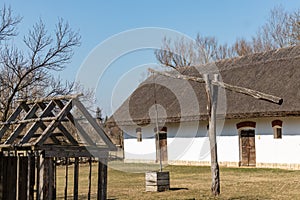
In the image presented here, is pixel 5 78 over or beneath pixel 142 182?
over

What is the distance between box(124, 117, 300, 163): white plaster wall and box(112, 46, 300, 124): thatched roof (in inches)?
27.1

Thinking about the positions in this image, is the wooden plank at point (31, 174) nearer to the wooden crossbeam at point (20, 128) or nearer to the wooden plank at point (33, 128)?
the wooden plank at point (33, 128)

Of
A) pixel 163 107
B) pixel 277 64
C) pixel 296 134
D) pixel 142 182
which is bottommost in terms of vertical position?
pixel 142 182

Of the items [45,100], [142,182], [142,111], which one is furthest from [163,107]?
[45,100]

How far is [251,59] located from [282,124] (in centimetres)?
694

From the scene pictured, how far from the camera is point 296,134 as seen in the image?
21828 mm

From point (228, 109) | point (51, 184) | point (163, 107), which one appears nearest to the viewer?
point (51, 184)

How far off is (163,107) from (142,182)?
10818mm

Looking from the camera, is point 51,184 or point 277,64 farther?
point 277,64

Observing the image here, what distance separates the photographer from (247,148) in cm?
2391

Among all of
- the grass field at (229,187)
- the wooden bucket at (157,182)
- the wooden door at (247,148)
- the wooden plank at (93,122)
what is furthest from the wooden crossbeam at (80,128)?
the wooden door at (247,148)

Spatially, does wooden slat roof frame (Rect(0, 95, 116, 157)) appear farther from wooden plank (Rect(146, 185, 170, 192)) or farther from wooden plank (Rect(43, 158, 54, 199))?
wooden plank (Rect(146, 185, 170, 192))

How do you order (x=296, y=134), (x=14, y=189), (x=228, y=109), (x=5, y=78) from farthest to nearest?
(x=228, y=109), (x=296, y=134), (x=5, y=78), (x=14, y=189)

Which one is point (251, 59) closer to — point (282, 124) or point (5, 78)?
point (282, 124)
